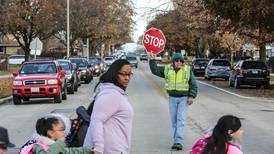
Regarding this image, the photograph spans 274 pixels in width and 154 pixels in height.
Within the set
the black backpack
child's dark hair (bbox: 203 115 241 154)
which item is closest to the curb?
the black backpack

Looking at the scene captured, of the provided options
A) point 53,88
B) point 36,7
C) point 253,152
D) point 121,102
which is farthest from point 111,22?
point 121,102

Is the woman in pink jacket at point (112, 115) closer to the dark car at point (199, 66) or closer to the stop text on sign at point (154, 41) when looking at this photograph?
the stop text on sign at point (154, 41)

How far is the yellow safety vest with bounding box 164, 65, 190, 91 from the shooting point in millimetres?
10889

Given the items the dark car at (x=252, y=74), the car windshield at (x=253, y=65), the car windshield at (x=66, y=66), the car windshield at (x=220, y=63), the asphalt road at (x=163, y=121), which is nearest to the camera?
the asphalt road at (x=163, y=121)

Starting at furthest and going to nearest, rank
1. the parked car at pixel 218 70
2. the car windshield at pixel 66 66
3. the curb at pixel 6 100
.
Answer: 1. the parked car at pixel 218 70
2. the car windshield at pixel 66 66
3. the curb at pixel 6 100

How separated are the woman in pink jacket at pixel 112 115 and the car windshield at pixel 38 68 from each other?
720 inches

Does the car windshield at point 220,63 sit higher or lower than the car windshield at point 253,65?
lower

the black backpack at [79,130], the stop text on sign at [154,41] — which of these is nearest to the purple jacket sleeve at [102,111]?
the black backpack at [79,130]

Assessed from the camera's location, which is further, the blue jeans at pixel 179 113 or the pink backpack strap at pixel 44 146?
the blue jeans at pixel 179 113

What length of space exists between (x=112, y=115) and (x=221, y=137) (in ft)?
3.30

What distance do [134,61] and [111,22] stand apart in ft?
22.9

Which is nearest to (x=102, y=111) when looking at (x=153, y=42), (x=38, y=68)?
(x=153, y=42)

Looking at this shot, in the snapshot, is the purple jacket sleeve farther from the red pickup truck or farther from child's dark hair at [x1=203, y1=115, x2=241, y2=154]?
the red pickup truck

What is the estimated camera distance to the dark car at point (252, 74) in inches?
1310
